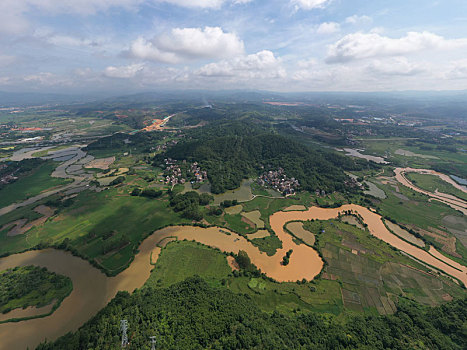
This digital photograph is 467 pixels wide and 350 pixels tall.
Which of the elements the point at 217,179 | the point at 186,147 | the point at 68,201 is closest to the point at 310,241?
the point at 217,179

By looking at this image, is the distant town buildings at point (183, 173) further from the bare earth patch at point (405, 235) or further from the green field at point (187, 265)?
the bare earth patch at point (405, 235)

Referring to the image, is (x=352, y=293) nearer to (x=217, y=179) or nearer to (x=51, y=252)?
(x=217, y=179)

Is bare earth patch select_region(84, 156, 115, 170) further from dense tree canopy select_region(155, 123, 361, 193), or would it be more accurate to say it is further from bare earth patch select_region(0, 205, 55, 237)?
bare earth patch select_region(0, 205, 55, 237)

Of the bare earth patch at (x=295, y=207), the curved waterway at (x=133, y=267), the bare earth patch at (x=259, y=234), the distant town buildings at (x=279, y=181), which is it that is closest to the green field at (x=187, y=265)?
the curved waterway at (x=133, y=267)

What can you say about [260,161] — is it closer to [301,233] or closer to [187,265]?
[301,233]

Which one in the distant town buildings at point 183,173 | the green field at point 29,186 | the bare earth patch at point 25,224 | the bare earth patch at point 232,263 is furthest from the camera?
the distant town buildings at point 183,173

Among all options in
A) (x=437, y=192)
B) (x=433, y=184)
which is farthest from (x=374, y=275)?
(x=433, y=184)

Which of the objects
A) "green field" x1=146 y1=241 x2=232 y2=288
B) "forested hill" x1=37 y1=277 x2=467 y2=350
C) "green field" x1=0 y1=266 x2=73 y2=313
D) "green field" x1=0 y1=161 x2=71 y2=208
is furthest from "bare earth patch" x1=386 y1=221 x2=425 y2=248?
"green field" x1=0 y1=161 x2=71 y2=208

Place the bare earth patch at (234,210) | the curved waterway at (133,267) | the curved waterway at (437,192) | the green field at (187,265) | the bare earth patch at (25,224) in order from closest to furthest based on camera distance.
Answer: the curved waterway at (133,267), the green field at (187,265), the bare earth patch at (25,224), the bare earth patch at (234,210), the curved waterway at (437,192)
